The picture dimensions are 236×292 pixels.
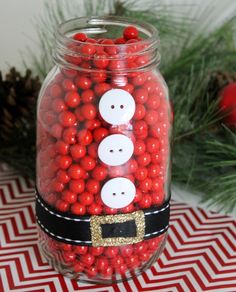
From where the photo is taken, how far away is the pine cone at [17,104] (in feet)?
2.52

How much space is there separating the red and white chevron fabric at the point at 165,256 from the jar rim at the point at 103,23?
23 cm

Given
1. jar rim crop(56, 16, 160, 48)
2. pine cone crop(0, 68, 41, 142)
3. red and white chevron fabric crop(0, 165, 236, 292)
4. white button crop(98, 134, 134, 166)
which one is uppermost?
jar rim crop(56, 16, 160, 48)

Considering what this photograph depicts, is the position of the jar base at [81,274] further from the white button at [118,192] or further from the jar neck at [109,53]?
the jar neck at [109,53]

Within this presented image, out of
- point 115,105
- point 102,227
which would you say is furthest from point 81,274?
point 115,105

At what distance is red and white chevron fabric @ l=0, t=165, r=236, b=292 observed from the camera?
63cm

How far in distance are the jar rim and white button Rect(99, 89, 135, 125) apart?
1.7 inches

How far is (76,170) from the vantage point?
1.87ft

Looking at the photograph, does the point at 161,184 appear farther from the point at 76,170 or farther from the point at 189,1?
the point at 189,1

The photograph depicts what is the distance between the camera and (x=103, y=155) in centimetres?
57

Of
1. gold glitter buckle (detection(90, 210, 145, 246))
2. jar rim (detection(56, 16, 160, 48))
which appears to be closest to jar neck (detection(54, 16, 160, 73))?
jar rim (detection(56, 16, 160, 48))

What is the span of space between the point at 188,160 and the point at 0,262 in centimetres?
26

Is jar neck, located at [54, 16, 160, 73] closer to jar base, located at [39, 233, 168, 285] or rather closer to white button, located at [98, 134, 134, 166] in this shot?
white button, located at [98, 134, 134, 166]

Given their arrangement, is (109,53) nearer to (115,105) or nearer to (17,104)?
(115,105)

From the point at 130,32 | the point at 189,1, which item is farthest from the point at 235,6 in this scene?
the point at 130,32
